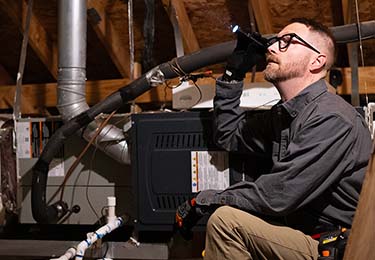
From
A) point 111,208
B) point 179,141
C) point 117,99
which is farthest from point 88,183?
point 179,141

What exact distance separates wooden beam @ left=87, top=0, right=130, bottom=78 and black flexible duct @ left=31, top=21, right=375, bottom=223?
0.72m

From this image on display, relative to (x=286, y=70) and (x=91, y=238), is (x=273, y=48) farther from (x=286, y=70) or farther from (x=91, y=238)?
(x=91, y=238)

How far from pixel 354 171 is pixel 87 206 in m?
1.31

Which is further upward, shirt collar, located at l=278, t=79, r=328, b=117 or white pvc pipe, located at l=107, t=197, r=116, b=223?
shirt collar, located at l=278, t=79, r=328, b=117

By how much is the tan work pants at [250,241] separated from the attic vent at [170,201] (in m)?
0.50

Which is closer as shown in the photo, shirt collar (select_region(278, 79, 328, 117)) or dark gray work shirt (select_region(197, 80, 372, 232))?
dark gray work shirt (select_region(197, 80, 372, 232))

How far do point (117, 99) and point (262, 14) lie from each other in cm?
94

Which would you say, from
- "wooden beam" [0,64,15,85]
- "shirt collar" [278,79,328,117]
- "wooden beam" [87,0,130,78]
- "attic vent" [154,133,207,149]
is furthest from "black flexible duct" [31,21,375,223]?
"wooden beam" [0,64,15,85]

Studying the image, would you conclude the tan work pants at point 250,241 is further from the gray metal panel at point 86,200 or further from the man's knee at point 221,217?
the gray metal panel at point 86,200

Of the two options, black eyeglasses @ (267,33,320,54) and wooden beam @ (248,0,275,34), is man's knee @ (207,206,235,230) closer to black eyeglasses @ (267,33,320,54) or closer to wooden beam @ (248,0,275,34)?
black eyeglasses @ (267,33,320,54)

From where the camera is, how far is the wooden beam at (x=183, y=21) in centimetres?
282

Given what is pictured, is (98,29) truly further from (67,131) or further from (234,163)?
(234,163)

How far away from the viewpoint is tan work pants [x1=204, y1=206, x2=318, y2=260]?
167cm

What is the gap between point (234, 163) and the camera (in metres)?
2.16
